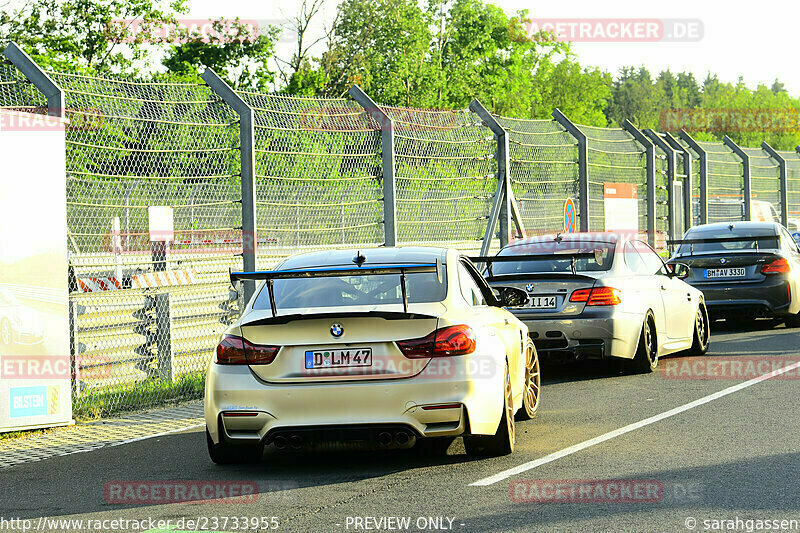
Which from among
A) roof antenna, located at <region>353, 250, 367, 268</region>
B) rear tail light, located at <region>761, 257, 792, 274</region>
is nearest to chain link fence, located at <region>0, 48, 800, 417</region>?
roof antenna, located at <region>353, 250, 367, 268</region>

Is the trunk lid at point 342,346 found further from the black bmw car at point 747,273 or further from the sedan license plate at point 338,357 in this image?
the black bmw car at point 747,273

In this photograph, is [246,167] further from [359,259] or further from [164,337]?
[359,259]

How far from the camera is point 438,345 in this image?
691cm

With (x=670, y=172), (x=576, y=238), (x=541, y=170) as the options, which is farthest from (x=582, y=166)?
(x=576, y=238)

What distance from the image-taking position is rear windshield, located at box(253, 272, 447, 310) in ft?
24.3

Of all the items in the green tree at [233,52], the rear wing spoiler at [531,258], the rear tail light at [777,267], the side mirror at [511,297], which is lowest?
the side mirror at [511,297]

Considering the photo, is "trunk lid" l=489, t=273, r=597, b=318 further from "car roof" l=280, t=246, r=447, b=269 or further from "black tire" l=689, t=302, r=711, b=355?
"car roof" l=280, t=246, r=447, b=269

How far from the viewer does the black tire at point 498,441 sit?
7355mm

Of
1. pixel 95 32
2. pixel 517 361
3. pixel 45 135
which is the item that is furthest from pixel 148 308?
pixel 95 32

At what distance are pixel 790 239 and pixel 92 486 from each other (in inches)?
527

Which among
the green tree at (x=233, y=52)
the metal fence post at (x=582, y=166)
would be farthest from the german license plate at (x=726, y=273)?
the green tree at (x=233, y=52)

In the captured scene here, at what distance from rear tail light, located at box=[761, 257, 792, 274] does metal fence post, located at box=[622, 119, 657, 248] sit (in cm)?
654

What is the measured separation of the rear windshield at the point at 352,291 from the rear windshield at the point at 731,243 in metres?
10.4

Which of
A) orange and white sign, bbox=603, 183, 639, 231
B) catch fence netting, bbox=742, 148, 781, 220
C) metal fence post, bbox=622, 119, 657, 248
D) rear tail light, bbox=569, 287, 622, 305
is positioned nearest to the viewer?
rear tail light, bbox=569, 287, 622, 305
